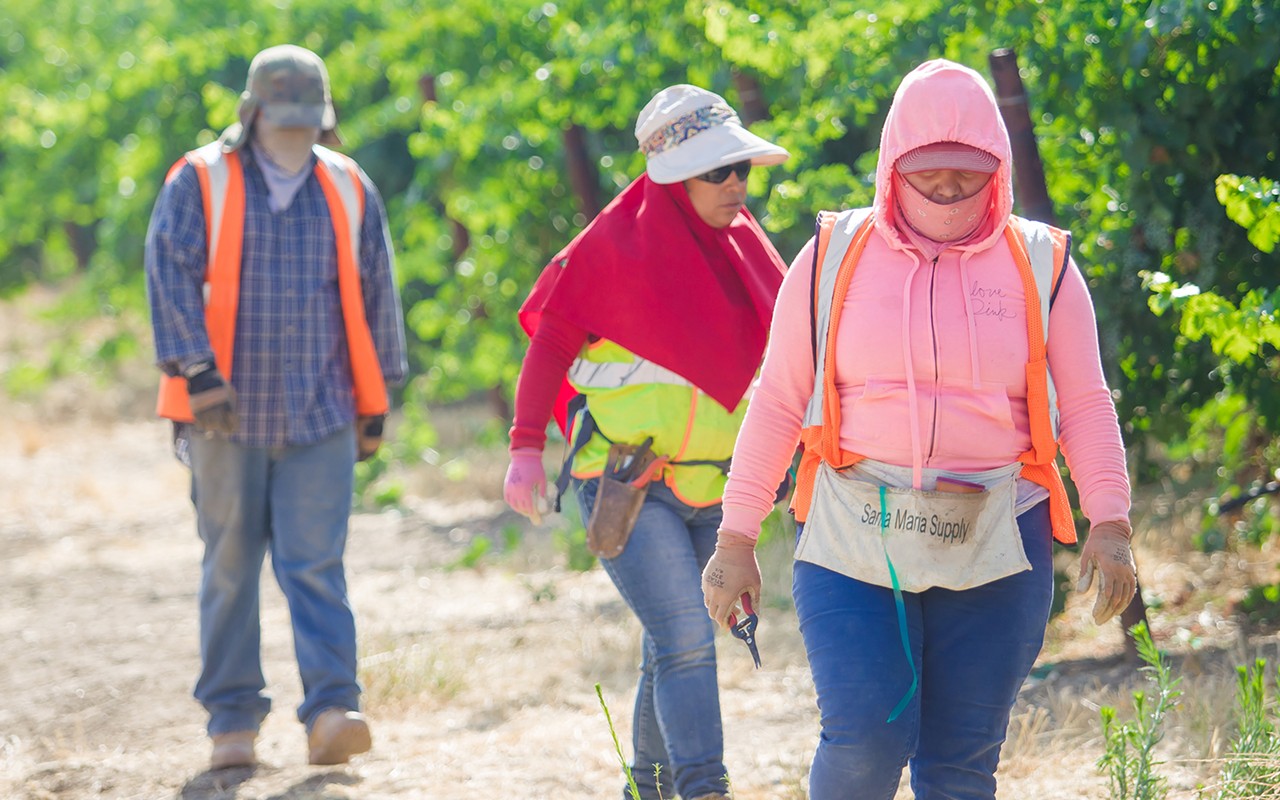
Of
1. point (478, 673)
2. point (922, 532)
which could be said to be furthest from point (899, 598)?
point (478, 673)

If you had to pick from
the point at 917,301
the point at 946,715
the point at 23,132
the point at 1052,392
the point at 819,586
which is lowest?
the point at 946,715

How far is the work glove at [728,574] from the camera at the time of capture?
289 centimetres

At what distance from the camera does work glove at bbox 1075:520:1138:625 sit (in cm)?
272

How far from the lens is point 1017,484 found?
2928mm

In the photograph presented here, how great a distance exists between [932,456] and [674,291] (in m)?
1.09

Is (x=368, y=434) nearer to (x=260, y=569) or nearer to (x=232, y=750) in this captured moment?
(x=260, y=569)

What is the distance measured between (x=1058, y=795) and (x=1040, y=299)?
1.67 metres

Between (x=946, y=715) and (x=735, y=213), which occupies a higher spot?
(x=735, y=213)

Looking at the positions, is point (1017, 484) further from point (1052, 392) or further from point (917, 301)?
point (917, 301)

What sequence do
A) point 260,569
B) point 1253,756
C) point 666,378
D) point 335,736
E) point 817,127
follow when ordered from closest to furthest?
point 1253,756
point 666,378
point 335,736
point 260,569
point 817,127

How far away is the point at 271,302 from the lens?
15.6 ft

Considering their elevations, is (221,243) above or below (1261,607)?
above

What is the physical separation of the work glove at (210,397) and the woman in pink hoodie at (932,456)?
2075mm

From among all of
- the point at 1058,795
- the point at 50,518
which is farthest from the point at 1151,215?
the point at 50,518
